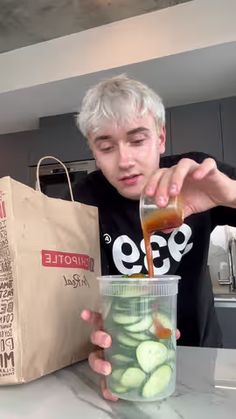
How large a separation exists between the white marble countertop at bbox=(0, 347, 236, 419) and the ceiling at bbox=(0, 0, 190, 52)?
6.91 ft

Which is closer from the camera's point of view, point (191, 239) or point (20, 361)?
point (20, 361)

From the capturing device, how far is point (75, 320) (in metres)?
0.63

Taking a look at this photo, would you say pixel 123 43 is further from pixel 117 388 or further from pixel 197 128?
pixel 117 388

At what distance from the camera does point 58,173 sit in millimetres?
2996

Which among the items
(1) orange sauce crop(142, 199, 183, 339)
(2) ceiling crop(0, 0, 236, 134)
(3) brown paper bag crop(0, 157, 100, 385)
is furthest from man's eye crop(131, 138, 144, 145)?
(2) ceiling crop(0, 0, 236, 134)

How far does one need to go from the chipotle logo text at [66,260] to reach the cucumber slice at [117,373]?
0.19m

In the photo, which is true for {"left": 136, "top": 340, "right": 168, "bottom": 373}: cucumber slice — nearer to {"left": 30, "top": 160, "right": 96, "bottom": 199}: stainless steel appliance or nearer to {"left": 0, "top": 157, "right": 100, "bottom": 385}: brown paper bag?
{"left": 0, "top": 157, "right": 100, "bottom": 385}: brown paper bag

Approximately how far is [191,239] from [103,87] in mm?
409

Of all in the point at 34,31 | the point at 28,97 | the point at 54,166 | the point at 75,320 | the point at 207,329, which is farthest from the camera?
the point at 54,166

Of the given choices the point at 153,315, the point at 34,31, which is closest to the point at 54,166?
the point at 34,31

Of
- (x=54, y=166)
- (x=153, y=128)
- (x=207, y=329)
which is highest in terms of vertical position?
(x=54, y=166)

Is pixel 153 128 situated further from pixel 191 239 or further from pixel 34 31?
pixel 34 31

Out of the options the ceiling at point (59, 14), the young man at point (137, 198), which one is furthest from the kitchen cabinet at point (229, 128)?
the young man at point (137, 198)

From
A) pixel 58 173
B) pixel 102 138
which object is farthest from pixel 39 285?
pixel 58 173
